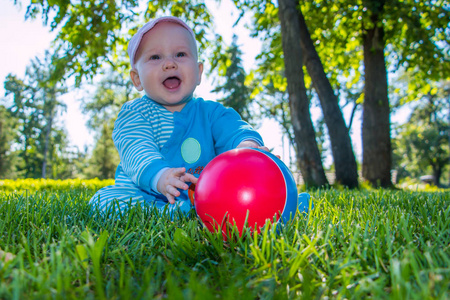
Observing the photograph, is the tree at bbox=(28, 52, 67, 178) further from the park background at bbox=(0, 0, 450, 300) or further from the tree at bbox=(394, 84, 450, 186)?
the tree at bbox=(394, 84, 450, 186)

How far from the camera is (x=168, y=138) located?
288cm

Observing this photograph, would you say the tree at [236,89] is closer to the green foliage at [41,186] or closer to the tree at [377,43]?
the tree at [377,43]

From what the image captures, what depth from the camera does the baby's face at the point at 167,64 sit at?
9.45 feet

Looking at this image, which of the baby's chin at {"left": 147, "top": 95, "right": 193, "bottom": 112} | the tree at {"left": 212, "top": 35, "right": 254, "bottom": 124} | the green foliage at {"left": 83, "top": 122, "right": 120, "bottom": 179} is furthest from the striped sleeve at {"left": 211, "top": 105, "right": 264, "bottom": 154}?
the green foliage at {"left": 83, "top": 122, "right": 120, "bottom": 179}

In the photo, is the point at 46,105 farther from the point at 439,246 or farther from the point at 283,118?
the point at 439,246

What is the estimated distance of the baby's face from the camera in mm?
2879

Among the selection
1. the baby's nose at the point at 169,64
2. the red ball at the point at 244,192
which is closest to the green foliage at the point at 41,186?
the baby's nose at the point at 169,64

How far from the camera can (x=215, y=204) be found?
1815 millimetres

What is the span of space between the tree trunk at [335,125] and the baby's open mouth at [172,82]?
5273 millimetres

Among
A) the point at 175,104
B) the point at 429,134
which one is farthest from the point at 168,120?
the point at 429,134

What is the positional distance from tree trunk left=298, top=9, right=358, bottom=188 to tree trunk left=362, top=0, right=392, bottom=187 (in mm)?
1012

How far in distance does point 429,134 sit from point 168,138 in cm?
4953

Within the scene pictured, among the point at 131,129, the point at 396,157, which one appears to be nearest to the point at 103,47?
the point at 131,129

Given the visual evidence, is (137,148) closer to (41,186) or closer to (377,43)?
(41,186)
